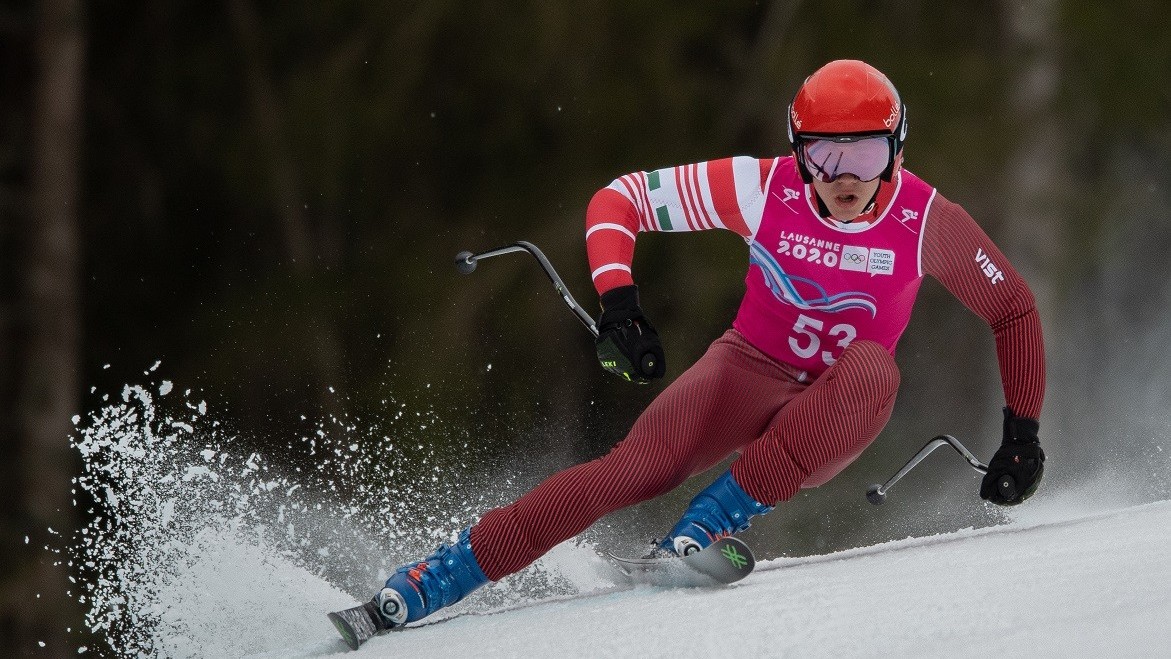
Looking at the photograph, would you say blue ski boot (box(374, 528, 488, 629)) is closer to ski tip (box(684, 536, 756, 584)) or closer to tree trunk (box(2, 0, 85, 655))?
ski tip (box(684, 536, 756, 584))

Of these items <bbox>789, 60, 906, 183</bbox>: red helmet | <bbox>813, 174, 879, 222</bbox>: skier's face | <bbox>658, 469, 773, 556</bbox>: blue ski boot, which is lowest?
<bbox>658, 469, 773, 556</bbox>: blue ski boot

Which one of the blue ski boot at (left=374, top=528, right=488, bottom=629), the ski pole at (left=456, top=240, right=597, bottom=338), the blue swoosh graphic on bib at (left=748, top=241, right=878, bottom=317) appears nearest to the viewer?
the blue ski boot at (left=374, top=528, right=488, bottom=629)

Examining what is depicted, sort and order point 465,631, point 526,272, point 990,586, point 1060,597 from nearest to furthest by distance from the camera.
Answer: point 1060,597, point 990,586, point 465,631, point 526,272

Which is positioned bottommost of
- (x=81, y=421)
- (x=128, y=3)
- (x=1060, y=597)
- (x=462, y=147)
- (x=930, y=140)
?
(x=1060, y=597)

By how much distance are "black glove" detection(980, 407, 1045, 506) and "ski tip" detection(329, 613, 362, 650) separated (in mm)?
1325

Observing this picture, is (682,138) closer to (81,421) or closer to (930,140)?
(930,140)

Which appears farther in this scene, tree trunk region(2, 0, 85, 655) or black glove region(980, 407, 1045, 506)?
tree trunk region(2, 0, 85, 655)

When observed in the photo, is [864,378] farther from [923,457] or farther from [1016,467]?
[923,457]

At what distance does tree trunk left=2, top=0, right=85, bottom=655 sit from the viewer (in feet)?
24.7

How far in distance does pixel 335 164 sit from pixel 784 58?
3.18m

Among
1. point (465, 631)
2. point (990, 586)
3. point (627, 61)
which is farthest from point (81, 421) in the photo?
point (990, 586)

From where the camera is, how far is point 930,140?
8.15 meters

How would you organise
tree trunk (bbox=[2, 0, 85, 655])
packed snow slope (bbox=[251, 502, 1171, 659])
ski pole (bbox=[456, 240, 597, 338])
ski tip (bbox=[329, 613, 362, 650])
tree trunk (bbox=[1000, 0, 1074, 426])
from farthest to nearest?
tree trunk (bbox=[1000, 0, 1074, 426]) < tree trunk (bbox=[2, 0, 85, 655]) < ski pole (bbox=[456, 240, 597, 338]) < ski tip (bbox=[329, 613, 362, 650]) < packed snow slope (bbox=[251, 502, 1171, 659])

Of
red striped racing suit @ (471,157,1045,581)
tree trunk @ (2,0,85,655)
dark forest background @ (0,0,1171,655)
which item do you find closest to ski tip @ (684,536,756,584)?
red striped racing suit @ (471,157,1045,581)
